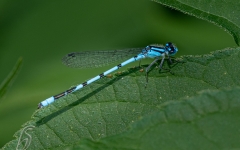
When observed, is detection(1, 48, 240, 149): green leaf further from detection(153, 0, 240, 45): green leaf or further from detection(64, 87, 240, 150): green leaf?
detection(64, 87, 240, 150): green leaf

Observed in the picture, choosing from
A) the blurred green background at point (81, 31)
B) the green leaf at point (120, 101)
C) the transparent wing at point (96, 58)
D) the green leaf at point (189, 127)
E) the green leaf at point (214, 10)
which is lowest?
the green leaf at point (189, 127)

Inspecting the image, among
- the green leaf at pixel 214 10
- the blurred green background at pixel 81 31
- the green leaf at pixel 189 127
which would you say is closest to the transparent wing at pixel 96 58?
the blurred green background at pixel 81 31

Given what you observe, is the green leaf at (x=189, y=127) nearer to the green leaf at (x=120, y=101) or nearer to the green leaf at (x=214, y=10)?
the green leaf at (x=120, y=101)

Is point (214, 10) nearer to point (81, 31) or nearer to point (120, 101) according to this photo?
point (120, 101)

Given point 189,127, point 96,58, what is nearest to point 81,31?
point 96,58

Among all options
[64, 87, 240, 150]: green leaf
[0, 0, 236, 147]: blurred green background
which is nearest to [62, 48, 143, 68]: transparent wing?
[0, 0, 236, 147]: blurred green background

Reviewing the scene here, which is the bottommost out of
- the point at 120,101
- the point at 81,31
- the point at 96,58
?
the point at 120,101

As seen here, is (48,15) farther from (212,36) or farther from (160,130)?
(160,130)
